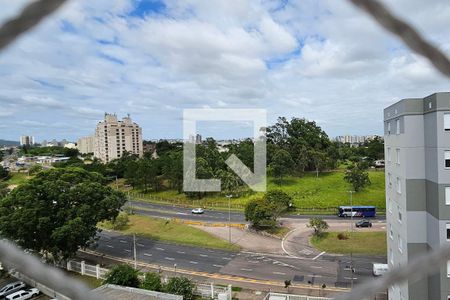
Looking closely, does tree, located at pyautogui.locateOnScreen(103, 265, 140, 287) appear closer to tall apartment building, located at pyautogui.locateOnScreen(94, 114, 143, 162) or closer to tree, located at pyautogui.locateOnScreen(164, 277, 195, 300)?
tree, located at pyautogui.locateOnScreen(164, 277, 195, 300)

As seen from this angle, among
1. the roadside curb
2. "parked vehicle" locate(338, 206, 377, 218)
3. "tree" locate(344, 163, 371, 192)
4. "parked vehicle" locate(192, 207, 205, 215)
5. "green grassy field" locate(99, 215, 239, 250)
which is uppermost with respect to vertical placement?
"tree" locate(344, 163, 371, 192)

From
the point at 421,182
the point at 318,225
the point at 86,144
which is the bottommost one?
the point at 318,225

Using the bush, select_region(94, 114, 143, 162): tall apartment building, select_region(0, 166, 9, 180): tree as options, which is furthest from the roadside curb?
select_region(94, 114, 143, 162): tall apartment building

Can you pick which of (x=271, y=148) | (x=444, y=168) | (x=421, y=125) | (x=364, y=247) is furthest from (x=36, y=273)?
(x=271, y=148)

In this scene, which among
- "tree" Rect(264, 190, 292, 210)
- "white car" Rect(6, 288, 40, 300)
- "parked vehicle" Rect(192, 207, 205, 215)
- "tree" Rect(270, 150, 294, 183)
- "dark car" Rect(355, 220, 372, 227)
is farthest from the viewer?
"tree" Rect(270, 150, 294, 183)

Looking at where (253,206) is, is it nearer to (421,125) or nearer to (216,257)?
(216,257)

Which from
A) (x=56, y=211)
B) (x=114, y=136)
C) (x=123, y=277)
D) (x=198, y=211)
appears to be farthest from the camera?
(x=114, y=136)

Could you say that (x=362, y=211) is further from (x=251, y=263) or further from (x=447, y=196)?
(x=447, y=196)

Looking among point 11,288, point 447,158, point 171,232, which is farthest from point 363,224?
point 11,288
